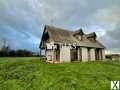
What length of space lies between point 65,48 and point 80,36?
19.4 ft

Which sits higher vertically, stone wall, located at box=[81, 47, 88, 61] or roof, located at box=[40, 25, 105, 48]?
roof, located at box=[40, 25, 105, 48]

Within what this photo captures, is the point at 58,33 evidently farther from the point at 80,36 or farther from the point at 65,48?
the point at 80,36

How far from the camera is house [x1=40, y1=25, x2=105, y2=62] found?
33.4 metres

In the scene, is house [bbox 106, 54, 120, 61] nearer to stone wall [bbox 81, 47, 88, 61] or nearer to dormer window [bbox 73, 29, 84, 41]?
stone wall [bbox 81, 47, 88, 61]

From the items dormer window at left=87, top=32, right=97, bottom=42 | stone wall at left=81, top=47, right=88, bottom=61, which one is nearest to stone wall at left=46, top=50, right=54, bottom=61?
stone wall at left=81, top=47, right=88, bottom=61

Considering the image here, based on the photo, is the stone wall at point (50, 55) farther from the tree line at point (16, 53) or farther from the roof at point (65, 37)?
the tree line at point (16, 53)

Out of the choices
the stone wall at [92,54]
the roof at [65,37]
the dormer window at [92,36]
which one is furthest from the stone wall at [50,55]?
the dormer window at [92,36]

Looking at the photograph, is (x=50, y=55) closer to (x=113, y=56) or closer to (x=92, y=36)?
(x=92, y=36)

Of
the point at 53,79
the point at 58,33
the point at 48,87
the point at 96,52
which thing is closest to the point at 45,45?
the point at 58,33

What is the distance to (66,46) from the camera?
34250mm

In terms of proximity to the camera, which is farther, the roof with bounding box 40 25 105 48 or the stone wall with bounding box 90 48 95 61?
the stone wall with bounding box 90 48 95 61

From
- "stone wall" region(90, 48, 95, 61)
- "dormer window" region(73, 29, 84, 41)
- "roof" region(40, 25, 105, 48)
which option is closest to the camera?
"roof" region(40, 25, 105, 48)

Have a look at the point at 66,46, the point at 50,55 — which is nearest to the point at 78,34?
the point at 66,46

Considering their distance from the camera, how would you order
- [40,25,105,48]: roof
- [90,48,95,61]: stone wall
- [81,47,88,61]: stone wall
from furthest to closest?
[90,48,95,61]: stone wall
[81,47,88,61]: stone wall
[40,25,105,48]: roof
